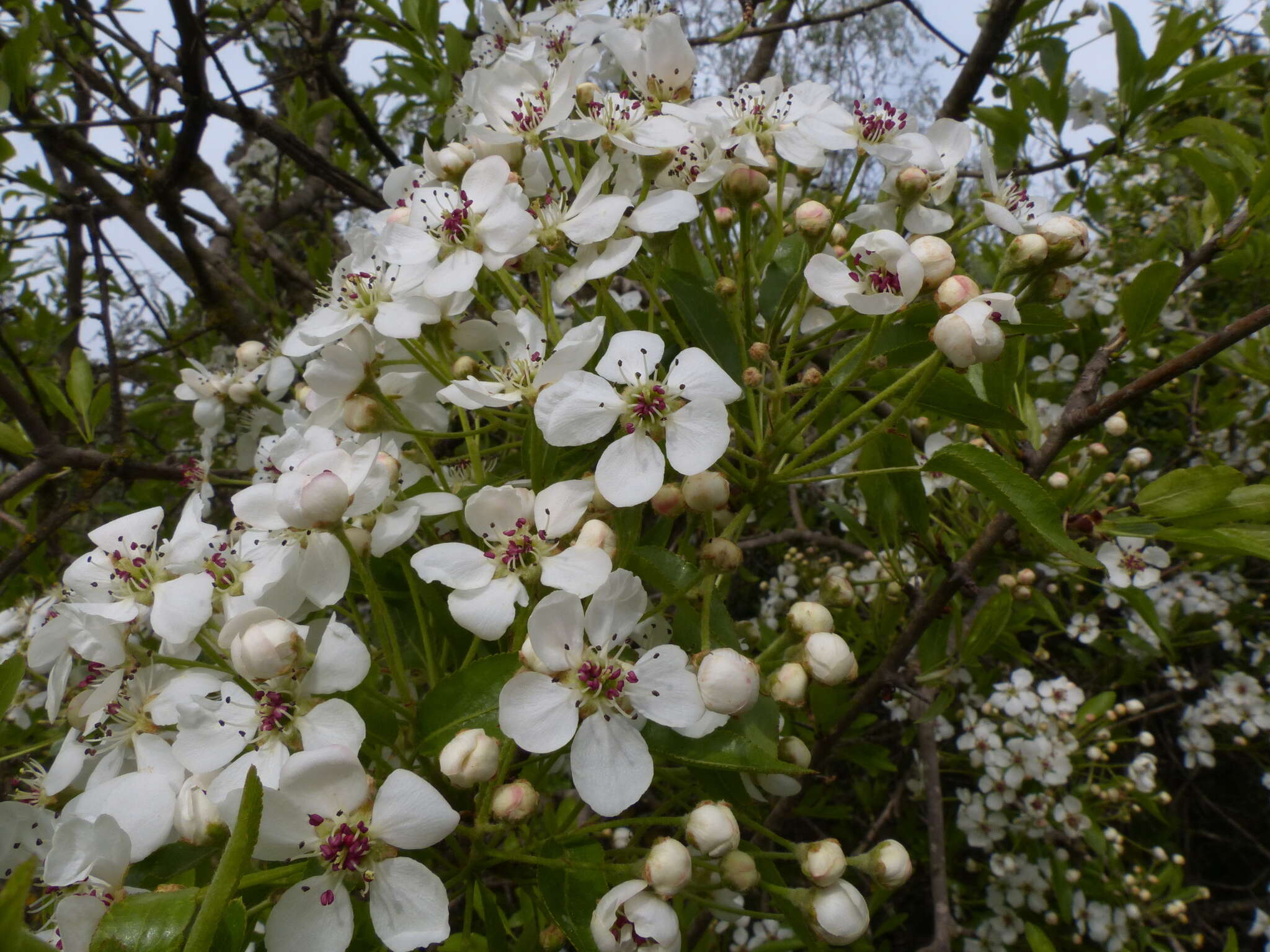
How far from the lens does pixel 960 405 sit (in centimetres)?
102

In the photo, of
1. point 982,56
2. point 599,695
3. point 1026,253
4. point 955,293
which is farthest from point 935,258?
point 982,56

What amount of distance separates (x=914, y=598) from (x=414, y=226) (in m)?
1.08

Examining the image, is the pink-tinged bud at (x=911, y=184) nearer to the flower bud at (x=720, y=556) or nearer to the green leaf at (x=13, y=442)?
the flower bud at (x=720, y=556)

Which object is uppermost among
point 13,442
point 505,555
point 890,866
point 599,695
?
point 13,442

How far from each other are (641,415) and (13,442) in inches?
45.0

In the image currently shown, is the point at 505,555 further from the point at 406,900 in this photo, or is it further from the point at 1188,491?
the point at 1188,491

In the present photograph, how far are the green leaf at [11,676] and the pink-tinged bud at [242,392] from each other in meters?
0.77

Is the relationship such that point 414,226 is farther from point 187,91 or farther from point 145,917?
point 187,91

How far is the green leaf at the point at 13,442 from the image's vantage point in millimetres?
1332

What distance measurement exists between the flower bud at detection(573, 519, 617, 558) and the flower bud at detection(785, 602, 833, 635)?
0.25 metres

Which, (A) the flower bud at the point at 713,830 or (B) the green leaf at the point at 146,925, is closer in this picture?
(B) the green leaf at the point at 146,925

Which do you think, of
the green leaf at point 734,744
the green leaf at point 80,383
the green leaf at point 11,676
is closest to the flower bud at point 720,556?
the green leaf at point 734,744

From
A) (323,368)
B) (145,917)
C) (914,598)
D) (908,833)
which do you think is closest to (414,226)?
(323,368)

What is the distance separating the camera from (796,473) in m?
0.97
